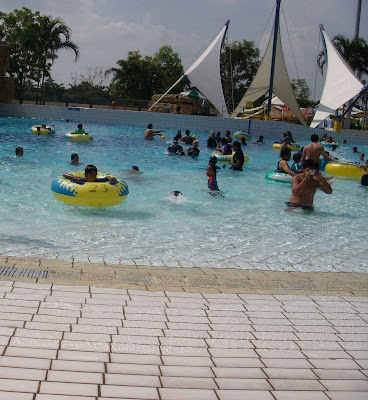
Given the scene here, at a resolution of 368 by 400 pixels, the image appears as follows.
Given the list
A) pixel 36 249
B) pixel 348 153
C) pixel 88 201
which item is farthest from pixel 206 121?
pixel 36 249

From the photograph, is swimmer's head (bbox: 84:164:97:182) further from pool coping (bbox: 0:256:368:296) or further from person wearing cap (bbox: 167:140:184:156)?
person wearing cap (bbox: 167:140:184:156)

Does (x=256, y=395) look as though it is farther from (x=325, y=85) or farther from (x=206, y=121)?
(x=325, y=85)

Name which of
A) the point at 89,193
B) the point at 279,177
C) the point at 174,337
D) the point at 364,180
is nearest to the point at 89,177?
the point at 89,193

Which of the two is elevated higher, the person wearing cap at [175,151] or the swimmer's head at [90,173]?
the swimmer's head at [90,173]

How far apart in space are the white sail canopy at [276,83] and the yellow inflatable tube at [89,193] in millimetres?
25905

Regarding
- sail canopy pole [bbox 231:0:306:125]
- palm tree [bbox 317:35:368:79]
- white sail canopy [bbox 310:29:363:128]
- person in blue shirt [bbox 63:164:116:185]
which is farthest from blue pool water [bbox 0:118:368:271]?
palm tree [bbox 317:35:368:79]

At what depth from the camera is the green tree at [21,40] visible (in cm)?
3262

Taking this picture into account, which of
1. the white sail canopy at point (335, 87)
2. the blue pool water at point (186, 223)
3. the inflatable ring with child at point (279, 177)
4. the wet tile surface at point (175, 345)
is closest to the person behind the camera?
the wet tile surface at point (175, 345)

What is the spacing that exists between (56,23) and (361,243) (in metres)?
29.4

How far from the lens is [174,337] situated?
327 centimetres

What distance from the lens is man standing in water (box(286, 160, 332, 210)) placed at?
910 centimetres

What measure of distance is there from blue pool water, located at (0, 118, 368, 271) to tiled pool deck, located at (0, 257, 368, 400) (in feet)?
4.58

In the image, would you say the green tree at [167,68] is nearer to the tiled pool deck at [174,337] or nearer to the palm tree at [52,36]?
the palm tree at [52,36]

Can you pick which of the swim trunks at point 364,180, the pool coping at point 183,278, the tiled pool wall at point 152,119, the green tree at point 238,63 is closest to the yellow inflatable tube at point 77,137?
the tiled pool wall at point 152,119
